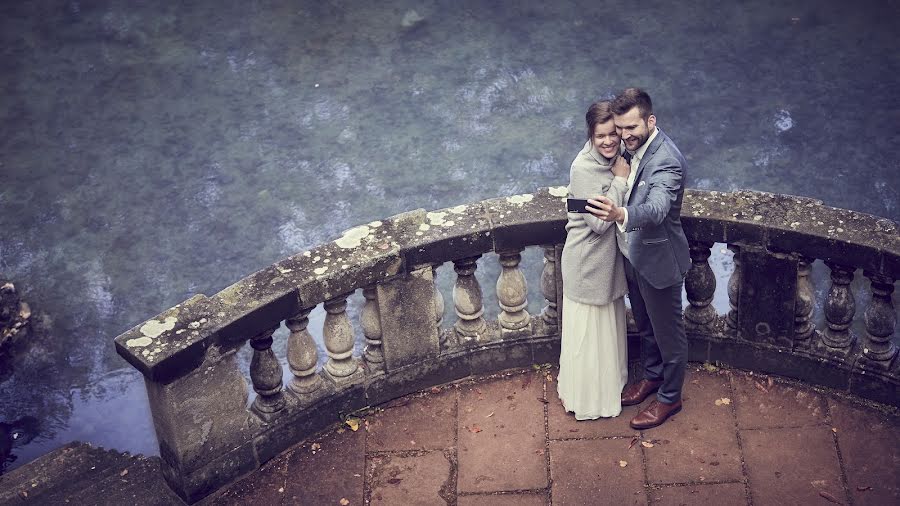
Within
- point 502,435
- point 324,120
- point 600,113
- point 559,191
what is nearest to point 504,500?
point 502,435

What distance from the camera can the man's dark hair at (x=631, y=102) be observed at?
5.11m

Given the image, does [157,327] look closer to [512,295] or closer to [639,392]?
[512,295]

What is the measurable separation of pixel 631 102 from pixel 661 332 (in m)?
1.17

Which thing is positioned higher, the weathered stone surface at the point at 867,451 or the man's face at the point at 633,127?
the man's face at the point at 633,127

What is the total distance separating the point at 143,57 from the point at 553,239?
8124mm

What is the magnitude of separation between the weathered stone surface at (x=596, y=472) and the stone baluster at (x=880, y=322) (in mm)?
1271

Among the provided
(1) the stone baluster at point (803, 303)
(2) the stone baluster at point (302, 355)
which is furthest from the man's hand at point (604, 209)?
(2) the stone baluster at point (302, 355)

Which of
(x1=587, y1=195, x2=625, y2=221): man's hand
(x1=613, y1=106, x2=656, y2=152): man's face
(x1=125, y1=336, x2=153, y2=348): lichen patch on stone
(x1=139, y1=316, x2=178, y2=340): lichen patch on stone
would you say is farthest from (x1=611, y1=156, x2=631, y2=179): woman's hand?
(x1=125, y1=336, x2=153, y2=348): lichen patch on stone

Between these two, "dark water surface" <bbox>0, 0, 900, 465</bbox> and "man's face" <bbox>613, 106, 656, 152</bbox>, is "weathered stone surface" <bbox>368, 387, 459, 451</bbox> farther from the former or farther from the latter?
"dark water surface" <bbox>0, 0, 900, 465</bbox>

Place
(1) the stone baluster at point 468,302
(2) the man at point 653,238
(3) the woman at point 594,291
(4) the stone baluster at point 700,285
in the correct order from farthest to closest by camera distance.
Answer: (1) the stone baluster at point 468,302
(4) the stone baluster at point 700,285
(3) the woman at point 594,291
(2) the man at point 653,238

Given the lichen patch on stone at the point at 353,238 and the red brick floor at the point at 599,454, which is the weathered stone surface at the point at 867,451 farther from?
the lichen patch on stone at the point at 353,238

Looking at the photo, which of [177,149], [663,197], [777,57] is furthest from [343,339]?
[777,57]

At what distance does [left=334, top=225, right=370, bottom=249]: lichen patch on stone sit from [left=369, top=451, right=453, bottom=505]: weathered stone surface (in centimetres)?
107

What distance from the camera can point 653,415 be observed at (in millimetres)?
5711
